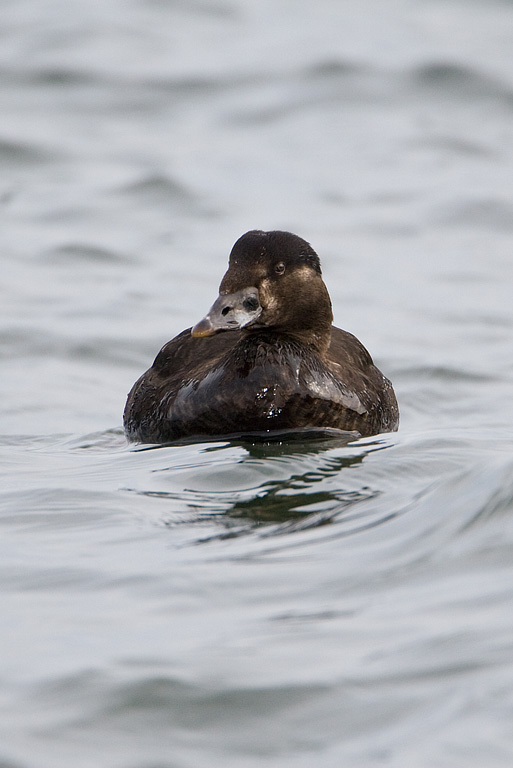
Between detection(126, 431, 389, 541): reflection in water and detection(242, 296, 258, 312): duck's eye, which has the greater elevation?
detection(242, 296, 258, 312): duck's eye

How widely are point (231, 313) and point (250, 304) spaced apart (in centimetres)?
14

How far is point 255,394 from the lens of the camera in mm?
5973

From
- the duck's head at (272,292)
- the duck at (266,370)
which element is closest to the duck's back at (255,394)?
the duck at (266,370)

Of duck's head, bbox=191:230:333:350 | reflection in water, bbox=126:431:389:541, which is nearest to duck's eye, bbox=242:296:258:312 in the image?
duck's head, bbox=191:230:333:350

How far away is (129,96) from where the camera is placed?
15484 millimetres

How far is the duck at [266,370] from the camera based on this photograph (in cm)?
598

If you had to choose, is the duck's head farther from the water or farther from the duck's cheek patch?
the water

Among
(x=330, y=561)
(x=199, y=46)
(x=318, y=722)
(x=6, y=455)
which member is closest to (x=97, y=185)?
(x=199, y=46)

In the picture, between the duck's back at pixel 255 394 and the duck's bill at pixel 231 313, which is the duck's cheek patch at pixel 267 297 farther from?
the duck's back at pixel 255 394

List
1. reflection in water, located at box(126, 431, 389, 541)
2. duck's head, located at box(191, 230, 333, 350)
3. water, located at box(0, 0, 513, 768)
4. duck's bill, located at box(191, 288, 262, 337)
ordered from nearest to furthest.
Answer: water, located at box(0, 0, 513, 768)
reflection in water, located at box(126, 431, 389, 541)
duck's bill, located at box(191, 288, 262, 337)
duck's head, located at box(191, 230, 333, 350)

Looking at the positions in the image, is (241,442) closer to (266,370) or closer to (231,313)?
(266,370)

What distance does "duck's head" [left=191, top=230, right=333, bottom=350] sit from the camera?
19.5 feet

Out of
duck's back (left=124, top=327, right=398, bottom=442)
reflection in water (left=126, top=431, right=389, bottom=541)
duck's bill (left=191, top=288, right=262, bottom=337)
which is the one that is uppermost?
duck's bill (left=191, top=288, right=262, bottom=337)

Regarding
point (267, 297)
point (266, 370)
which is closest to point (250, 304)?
point (267, 297)
